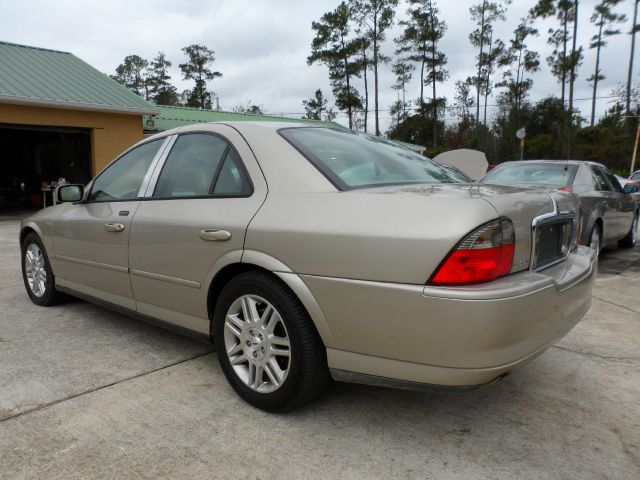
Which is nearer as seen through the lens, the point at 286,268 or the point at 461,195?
the point at 461,195

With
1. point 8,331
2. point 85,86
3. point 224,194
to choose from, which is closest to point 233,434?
point 224,194

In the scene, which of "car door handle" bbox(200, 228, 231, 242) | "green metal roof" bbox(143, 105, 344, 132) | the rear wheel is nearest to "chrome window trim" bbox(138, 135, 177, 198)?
"car door handle" bbox(200, 228, 231, 242)

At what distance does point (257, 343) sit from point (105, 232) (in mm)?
1609

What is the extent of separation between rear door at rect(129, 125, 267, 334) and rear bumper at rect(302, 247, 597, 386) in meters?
0.65

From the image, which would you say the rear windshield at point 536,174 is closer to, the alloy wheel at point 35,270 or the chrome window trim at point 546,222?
the chrome window trim at point 546,222

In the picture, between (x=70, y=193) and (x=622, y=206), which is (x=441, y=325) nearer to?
(x=70, y=193)

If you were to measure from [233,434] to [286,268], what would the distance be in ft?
2.75

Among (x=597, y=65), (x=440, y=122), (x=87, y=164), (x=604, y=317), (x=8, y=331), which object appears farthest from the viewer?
(x=440, y=122)

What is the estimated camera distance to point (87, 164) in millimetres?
16828

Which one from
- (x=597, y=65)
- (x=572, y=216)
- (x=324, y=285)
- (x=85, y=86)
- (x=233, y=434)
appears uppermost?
(x=597, y=65)

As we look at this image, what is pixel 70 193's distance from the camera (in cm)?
392

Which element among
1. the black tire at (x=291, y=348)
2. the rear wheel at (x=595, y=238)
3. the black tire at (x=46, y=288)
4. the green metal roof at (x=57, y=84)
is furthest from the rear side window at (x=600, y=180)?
the green metal roof at (x=57, y=84)

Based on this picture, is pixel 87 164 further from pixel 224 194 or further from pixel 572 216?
pixel 572 216

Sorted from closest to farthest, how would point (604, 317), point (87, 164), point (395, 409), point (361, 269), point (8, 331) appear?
1. point (361, 269)
2. point (395, 409)
3. point (8, 331)
4. point (604, 317)
5. point (87, 164)
